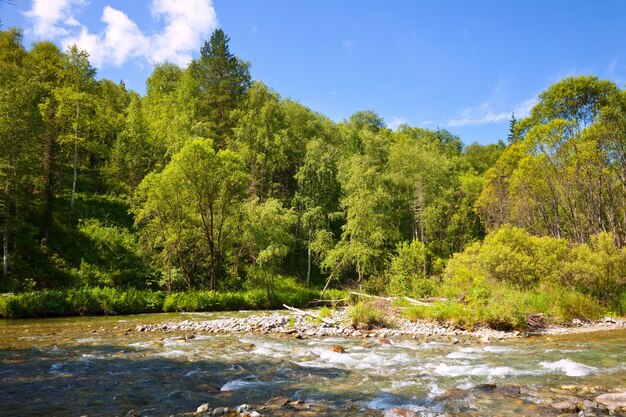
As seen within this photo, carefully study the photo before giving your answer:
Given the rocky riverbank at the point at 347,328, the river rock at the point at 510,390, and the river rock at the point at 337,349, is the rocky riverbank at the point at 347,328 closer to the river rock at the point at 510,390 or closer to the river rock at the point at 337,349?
the river rock at the point at 337,349

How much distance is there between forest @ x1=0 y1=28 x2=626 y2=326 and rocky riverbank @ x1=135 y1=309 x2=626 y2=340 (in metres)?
0.81

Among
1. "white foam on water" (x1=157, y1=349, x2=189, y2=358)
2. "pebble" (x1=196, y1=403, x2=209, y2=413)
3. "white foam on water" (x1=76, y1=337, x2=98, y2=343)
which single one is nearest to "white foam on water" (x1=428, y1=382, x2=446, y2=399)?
"pebble" (x1=196, y1=403, x2=209, y2=413)

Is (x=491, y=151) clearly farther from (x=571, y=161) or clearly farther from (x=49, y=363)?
(x=49, y=363)

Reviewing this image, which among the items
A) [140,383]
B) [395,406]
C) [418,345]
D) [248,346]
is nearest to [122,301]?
[248,346]

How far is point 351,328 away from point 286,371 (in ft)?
24.4

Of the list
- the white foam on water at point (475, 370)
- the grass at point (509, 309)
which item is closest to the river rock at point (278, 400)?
the white foam on water at point (475, 370)

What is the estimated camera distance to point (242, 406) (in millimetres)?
7199

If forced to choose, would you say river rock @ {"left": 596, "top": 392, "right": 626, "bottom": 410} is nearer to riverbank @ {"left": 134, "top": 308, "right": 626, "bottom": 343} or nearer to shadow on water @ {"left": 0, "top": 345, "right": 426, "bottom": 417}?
shadow on water @ {"left": 0, "top": 345, "right": 426, "bottom": 417}

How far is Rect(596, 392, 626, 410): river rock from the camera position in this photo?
743 cm

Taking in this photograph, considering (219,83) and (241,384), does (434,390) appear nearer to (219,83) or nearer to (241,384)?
(241,384)

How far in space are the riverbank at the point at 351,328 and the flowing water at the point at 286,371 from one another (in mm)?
1111

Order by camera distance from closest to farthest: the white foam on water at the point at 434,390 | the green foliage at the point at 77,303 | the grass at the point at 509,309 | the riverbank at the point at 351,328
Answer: the white foam on water at the point at 434,390 < the riverbank at the point at 351,328 < the grass at the point at 509,309 < the green foliage at the point at 77,303

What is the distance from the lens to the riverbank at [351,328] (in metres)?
16.4

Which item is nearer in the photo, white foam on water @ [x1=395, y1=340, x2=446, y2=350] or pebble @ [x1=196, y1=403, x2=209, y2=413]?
pebble @ [x1=196, y1=403, x2=209, y2=413]
